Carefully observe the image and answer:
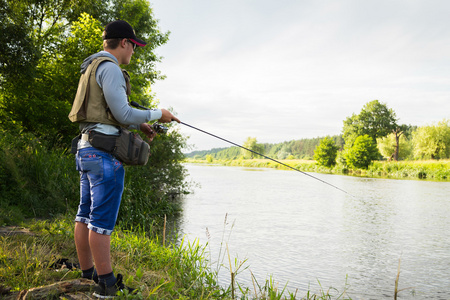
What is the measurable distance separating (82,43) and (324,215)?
→ 9.02 meters

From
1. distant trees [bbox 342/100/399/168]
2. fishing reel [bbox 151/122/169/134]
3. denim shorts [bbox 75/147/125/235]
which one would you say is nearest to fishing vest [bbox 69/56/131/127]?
denim shorts [bbox 75/147/125/235]

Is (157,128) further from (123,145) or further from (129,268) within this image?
(129,268)

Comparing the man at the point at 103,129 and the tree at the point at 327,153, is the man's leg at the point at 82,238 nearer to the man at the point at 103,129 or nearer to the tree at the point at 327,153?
the man at the point at 103,129

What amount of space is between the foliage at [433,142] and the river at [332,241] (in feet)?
116

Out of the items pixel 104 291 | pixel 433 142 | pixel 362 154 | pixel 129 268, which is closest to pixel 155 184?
pixel 129 268

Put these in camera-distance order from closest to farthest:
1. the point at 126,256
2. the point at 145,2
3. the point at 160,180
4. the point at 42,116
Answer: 1. the point at 126,256
2. the point at 42,116
3. the point at 160,180
4. the point at 145,2

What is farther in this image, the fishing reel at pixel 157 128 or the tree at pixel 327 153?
the tree at pixel 327 153

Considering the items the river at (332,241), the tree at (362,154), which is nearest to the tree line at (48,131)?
the river at (332,241)

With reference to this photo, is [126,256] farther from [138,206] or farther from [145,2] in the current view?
[145,2]

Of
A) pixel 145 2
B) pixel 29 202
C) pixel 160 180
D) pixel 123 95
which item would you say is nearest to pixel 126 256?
pixel 123 95

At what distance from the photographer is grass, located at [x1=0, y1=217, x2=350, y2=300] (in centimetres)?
277

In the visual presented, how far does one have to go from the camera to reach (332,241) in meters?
8.33

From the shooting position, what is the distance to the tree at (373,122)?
58.3 meters

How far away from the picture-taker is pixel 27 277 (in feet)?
8.89
